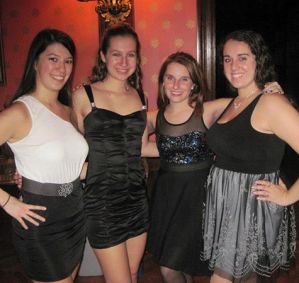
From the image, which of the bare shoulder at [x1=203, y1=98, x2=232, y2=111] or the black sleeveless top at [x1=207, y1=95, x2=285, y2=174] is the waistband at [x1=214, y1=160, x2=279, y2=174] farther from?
the bare shoulder at [x1=203, y1=98, x2=232, y2=111]

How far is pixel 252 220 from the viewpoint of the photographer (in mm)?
1560

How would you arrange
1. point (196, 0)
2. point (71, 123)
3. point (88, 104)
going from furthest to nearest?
1. point (196, 0)
2. point (88, 104)
3. point (71, 123)

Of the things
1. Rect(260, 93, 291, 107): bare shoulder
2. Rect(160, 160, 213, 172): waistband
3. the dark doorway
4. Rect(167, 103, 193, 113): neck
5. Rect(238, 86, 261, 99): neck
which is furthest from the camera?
the dark doorway

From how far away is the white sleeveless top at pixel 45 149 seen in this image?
1.46 metres

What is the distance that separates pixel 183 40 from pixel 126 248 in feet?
8.41

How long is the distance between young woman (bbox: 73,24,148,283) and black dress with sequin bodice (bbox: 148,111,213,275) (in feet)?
0.31

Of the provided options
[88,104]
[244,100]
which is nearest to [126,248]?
[88,104]

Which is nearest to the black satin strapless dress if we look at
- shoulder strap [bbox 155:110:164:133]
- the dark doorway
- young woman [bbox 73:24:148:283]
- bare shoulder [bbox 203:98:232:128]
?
young woman [bbox 73:24:148:283]

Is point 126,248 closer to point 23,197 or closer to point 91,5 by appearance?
point 23,197

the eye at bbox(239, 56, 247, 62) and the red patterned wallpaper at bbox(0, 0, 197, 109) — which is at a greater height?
the red patterned wallpaper at bbox(0, 0, 197, 109)

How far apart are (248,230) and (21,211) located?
103cm

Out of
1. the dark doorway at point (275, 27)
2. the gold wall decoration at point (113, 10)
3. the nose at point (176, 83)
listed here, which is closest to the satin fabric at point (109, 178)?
the nose at point (176, 83)

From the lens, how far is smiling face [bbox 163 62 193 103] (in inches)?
78.0

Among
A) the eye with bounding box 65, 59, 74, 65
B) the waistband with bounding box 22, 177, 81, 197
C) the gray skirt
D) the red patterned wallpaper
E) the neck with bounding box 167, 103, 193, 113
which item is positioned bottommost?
the gray skirt
